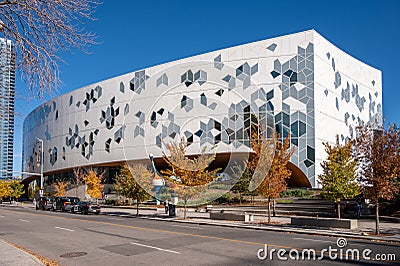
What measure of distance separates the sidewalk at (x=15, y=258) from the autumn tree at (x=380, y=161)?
14.6 meters

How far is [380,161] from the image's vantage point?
18.8m

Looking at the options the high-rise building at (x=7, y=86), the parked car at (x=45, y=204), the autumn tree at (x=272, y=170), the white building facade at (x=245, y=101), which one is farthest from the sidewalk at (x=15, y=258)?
the parked car at (x=45, y=204)

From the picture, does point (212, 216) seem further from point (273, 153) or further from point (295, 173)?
point (295, 173)

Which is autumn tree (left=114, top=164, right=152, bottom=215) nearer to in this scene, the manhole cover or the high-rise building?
the manhole cover

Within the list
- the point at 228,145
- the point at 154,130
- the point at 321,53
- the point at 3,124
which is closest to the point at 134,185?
the point at 228,145

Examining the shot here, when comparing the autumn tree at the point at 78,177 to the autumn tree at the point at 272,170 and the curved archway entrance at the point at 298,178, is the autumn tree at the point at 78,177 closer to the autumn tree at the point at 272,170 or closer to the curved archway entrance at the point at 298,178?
the curved archway entrance at the point at 298,178

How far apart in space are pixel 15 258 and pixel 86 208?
93.2 feet

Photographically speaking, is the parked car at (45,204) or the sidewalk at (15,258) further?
the parked car at (45,204)

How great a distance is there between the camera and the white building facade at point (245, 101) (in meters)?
49.9

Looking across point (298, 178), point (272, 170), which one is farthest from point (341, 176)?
point (298, 178)

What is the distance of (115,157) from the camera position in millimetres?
66688

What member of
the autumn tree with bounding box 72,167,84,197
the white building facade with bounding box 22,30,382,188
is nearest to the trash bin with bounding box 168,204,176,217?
the white building facade with bounding box 22,30,382,188

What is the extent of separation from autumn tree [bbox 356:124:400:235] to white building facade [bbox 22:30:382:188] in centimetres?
2407

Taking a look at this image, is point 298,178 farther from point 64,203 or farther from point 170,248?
point 170,248
